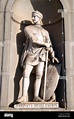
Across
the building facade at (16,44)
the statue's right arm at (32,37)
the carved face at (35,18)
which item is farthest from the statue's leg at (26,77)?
the carved face at (35,18)

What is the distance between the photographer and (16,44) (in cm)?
604

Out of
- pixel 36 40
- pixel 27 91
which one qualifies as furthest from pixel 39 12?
pixel 27 91

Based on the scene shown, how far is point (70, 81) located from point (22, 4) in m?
2.10

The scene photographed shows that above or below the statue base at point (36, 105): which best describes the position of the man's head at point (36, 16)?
above

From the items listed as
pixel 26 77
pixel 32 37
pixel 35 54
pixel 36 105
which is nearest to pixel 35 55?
pixel 35 54

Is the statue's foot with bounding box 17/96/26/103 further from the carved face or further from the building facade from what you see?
the carved face

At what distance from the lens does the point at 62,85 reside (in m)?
5.65

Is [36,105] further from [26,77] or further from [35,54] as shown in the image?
[35,54]

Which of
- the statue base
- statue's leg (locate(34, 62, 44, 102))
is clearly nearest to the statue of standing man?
statue's leg (locate(34, 62, 44, 102))

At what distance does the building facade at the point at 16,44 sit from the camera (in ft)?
18.0

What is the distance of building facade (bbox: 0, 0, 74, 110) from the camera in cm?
549

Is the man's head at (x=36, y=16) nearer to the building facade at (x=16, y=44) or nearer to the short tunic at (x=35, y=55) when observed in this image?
the building facade at (x=16, y=44)

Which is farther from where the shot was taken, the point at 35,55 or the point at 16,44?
the point at 16,44

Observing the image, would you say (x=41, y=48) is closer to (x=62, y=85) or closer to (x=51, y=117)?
(x=62, y=85)
